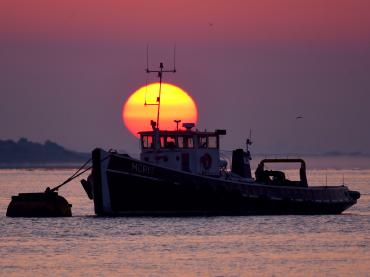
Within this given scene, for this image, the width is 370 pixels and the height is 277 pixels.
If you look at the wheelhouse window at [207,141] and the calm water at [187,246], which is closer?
the calm water at [187,246]

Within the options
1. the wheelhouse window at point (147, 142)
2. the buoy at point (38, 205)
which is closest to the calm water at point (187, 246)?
the buoy at point (38, 205)

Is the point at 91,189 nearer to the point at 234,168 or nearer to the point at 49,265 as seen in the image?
the point at 234,168

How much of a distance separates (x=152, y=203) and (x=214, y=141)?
512cm

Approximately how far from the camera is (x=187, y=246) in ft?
181

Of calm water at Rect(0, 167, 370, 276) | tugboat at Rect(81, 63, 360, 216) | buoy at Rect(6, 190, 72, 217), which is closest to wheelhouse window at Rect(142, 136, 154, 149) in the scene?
tugboat at Rect(81, 63, 360, 216)

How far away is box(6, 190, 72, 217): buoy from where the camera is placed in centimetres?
7031

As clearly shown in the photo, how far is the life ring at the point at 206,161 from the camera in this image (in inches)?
2734

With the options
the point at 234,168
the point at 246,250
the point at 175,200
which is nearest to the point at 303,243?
the point at 246,250

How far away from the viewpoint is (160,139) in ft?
226

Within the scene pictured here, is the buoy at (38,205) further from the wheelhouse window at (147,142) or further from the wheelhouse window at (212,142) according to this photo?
the wheelhouse window at (212,142)

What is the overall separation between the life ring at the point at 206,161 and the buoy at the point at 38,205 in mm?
8251

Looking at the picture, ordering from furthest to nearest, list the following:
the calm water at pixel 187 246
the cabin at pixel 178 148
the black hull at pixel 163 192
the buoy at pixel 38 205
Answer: the buoy at pixel 38 205, the cabin at pixel 178 148, the black hull at pixel 163 192, the calm water at pixel 187 246

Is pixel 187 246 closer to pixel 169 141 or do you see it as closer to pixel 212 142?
pixel 169 141

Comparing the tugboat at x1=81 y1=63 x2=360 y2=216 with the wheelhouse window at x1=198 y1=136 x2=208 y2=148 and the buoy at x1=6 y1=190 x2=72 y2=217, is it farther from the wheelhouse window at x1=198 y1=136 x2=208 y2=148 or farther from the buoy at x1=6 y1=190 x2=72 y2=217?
the buoy at x1=6 y1=190 x2=72 y2=217
